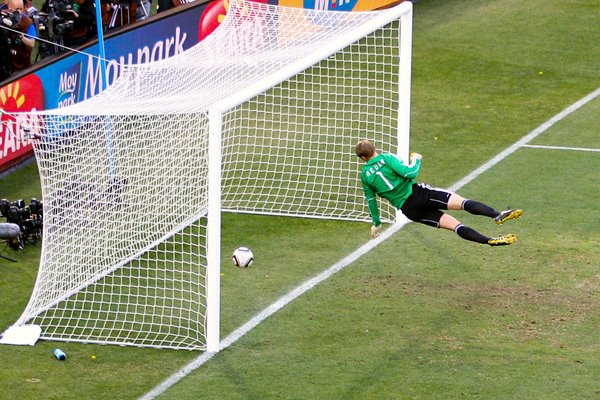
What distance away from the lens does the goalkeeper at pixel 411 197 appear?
42.0 feet

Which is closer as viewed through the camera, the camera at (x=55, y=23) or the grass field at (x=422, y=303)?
the grass field at (x=422, y=303)

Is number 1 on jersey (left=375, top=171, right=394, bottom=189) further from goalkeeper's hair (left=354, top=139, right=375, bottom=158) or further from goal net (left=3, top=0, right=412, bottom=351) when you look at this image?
goal net (left=3, top=0, right=412, bottom=351)

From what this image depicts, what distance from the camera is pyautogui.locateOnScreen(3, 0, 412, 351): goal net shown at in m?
12.5

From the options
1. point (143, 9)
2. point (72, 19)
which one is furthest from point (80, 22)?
point (143, 9)

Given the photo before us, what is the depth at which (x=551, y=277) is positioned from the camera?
13.3m

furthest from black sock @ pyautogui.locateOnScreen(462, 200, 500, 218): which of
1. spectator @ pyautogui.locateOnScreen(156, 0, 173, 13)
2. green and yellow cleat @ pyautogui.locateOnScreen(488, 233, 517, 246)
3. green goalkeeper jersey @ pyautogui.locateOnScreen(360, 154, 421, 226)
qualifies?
spectator @ pyautogui.locateOnScreen(156, 0, 173, 13)

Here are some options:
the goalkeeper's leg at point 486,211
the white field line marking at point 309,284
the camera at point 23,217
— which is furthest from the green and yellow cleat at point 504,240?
the camera at point 23,217

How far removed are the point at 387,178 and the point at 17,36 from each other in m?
6.70

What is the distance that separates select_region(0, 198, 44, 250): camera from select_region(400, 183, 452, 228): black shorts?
13.7 feet

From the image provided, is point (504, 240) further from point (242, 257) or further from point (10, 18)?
point (10, 18)

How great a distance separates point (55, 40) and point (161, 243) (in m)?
5.24

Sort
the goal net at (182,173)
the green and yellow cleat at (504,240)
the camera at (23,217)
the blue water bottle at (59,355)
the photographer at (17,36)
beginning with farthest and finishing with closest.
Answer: the photographer at (17,36) < the camera at (23,217) < the green and yellow cleat at (504,240) < the goal net at (182,173) < the blue water bottle at (59,355)

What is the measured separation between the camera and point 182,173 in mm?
13992

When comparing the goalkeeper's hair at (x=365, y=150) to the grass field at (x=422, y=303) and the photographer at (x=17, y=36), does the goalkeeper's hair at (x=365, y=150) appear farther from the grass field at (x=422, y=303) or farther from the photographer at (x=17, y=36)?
the photographer at (x=17, y=36)
